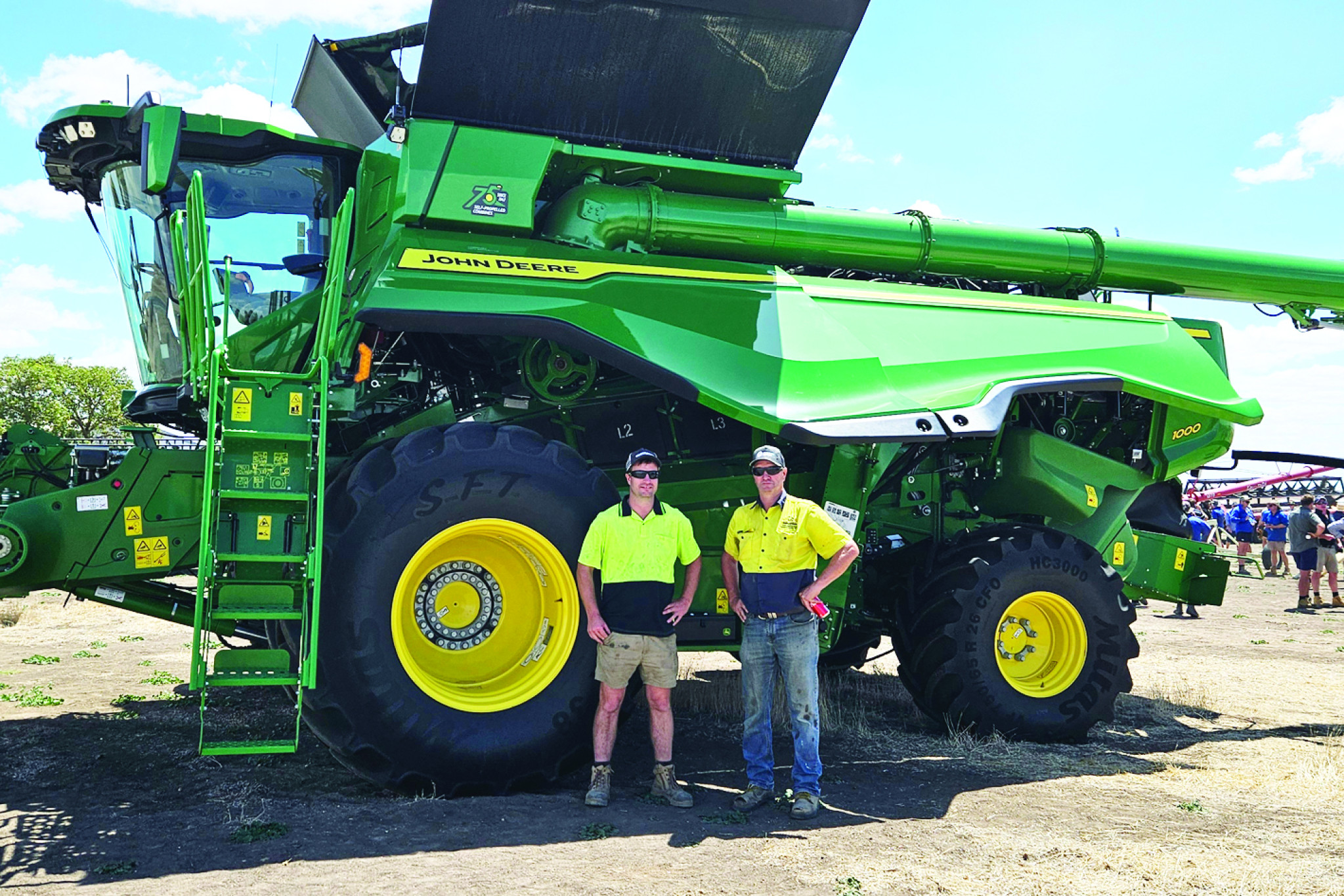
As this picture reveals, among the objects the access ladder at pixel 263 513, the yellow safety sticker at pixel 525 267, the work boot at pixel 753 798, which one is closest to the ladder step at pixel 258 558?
the access ladder at pixel 263 513

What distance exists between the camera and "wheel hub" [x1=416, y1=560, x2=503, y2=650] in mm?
5391

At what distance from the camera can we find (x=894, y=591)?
7141 mm

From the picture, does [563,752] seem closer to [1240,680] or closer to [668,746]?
[668,746]

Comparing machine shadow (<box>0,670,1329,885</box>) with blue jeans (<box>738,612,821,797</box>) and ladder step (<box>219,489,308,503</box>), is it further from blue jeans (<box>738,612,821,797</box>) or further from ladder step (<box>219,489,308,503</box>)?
ladder step (<box>219,489,308,503</box>)

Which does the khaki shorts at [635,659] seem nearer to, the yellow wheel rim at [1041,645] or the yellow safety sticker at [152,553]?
the yellow safety sticker at [152,553]

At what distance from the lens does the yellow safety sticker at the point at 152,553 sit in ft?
18.3

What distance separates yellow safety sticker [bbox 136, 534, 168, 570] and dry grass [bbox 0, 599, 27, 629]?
8970 mm

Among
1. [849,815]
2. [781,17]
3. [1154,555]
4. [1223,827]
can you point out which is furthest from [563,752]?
[1154,555]

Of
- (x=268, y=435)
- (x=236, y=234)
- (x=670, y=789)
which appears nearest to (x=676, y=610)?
(x=670, y=789)

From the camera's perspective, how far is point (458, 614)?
548 centimetres

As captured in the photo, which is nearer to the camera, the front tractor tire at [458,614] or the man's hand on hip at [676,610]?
the front tractor tire at [458,614]

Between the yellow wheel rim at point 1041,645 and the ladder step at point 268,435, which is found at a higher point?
the ladder step at point 268,435

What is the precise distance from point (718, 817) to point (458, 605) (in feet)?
5.66

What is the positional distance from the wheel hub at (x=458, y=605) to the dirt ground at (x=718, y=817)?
0.82 metres
